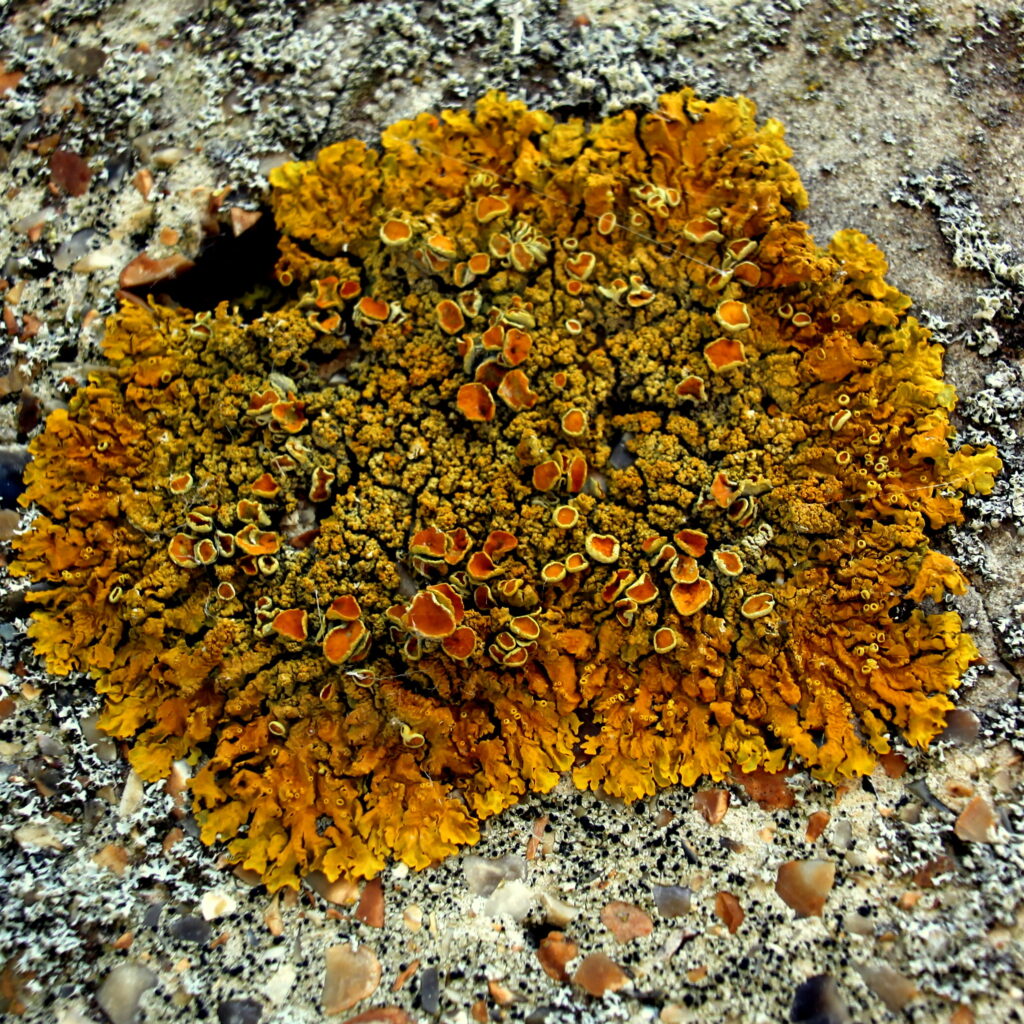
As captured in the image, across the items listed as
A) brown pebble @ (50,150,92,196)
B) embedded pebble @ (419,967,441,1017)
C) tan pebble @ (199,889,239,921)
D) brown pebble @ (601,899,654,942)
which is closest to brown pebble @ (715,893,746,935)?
brown pebble @ (601,899,654,942)

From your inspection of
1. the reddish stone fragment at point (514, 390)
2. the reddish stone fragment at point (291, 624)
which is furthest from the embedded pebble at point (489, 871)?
the reddish stone fragment at point (514, 390)

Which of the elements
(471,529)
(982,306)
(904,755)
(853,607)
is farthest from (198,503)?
(982,306)

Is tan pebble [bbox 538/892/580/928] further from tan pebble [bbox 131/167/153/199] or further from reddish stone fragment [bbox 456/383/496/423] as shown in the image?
tan pebble [bbox 131/167/153/199]

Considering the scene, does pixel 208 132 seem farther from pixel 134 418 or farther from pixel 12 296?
pixel 134 418

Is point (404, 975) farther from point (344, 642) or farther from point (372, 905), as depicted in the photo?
point (344, 642)

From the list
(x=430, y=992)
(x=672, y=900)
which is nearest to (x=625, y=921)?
(x=672, y=900)

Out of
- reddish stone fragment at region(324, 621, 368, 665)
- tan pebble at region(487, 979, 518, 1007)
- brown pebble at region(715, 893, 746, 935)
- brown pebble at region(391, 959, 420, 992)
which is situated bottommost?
brown pebble at region(391, 959, 420, 992)

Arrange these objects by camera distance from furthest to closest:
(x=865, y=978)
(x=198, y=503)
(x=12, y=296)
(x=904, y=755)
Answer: (x=12, y=296)
(x=198, y=503)
(x=904, y=755)
(x=865, y=978)
